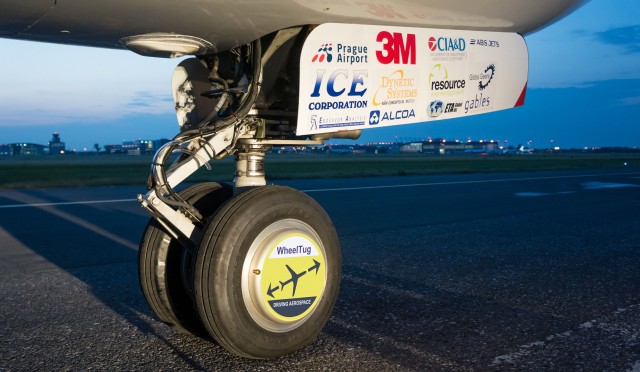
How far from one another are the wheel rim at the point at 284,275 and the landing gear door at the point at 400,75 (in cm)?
52

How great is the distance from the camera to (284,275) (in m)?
2.99

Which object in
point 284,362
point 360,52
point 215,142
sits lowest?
point 284,362

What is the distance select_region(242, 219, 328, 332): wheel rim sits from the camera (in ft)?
9.53

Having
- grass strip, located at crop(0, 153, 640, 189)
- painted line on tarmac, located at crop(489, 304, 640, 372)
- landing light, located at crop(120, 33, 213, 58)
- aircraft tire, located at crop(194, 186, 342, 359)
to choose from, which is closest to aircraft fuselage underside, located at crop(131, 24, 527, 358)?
aircraft tire, located at crop(194, 186, 342, 359)

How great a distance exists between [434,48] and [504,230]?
4.91m

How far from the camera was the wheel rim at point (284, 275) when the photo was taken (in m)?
2.90

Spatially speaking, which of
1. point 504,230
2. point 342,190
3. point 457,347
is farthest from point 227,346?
point 342,190

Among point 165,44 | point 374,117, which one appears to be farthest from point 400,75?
point 165,44

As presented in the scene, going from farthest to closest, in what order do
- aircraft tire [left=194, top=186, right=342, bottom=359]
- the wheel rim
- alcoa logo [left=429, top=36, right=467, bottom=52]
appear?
1. alcoa logo [left=429, top=36, right=467, bottom=52]
2. the wheel rim
3. aircraft tire [left=194, top=186, right=342, bottom=359]

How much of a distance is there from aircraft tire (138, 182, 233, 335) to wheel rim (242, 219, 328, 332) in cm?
47

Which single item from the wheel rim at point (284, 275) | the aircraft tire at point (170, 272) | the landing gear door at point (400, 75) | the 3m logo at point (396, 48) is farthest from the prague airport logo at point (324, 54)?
the aircraft tire at point (170, 272)

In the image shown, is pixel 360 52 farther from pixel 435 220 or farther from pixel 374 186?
pixel 374 186

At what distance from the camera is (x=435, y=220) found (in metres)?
8.96

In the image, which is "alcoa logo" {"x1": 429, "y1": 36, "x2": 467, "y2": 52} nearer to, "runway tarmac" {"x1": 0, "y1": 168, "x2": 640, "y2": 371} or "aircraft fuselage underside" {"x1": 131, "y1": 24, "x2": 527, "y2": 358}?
"aircraft fuselage underside" {"x1": 131, "y1": 24, "x2": 527, "y2": 358}
